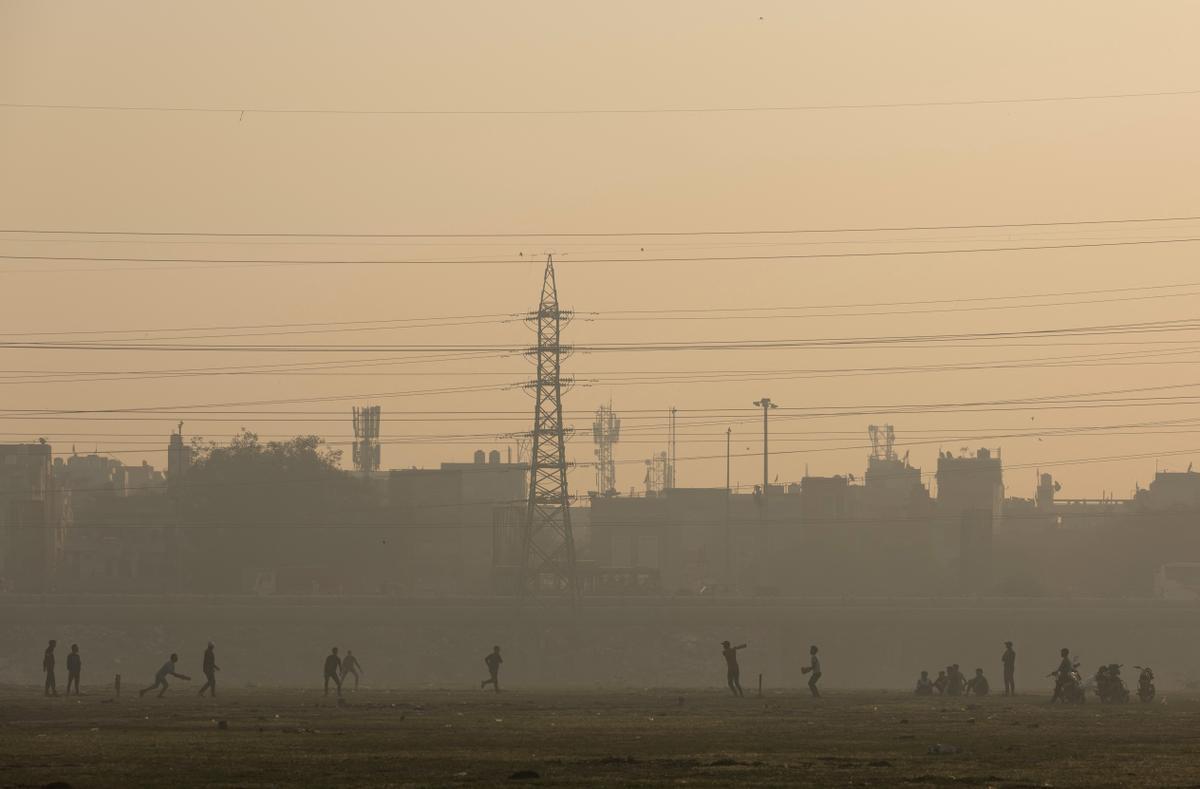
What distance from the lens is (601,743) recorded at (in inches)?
1350

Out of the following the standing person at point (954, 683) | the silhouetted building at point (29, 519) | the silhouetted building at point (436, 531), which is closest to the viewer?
the standing person at point (954, 683)

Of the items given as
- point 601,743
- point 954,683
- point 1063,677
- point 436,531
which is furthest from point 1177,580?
point 601,743

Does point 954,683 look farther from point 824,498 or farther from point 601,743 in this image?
point 824,498

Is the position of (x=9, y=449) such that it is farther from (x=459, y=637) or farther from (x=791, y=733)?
(x=791, y=733)

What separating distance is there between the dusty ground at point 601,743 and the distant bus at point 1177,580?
10105cm

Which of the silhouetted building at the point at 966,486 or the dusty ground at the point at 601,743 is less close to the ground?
the silhouetted building at the point at 966,486

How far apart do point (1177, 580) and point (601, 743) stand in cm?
12937

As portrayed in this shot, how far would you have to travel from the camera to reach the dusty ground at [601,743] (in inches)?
1049

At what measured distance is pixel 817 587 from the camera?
170 meters

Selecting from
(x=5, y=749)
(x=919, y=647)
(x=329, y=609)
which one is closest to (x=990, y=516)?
(x=919, y=647)

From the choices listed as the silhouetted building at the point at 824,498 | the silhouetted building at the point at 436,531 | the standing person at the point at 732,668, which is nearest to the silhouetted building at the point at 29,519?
the silhouetted building at the point at 436,531

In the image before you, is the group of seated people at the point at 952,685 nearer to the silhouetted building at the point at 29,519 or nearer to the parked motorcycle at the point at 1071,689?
the parked motorcycle at the point at 1071,689

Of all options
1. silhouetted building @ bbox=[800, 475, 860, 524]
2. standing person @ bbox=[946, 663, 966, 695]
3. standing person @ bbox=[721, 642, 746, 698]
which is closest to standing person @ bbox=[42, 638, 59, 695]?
standing person @ bbox=[721, 642, 746, 698]

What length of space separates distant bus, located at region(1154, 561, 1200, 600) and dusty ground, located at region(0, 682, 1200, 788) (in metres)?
101
